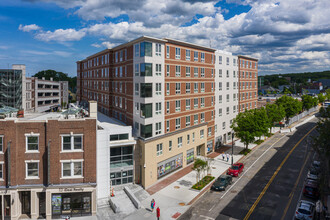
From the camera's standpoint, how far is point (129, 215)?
85.2 feet

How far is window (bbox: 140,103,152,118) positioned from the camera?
33.8m

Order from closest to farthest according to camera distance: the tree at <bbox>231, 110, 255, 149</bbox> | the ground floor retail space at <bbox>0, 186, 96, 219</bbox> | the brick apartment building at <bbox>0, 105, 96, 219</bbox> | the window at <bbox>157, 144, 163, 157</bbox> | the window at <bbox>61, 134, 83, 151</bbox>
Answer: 1. the brick apartment building at <bbox>0, 105, 96, 219</bbox>
2. the ground floor retail space at <bbox>0, 186, 96, 219</bbox>
3. the window at <bbox>61, 134, 83, 151</bbox>
4. the window at <bbox>157, 144, 163, 157</bbox>
5. the tree at <bbox>231, 110, 255, 149</bbox>

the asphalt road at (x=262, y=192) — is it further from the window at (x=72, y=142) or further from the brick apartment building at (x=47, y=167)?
the window at (x=72, y=142)

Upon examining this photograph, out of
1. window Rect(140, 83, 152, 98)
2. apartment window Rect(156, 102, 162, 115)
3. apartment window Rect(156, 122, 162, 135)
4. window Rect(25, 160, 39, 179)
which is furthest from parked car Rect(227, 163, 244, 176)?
window Rect(25, 160, 39, 179)

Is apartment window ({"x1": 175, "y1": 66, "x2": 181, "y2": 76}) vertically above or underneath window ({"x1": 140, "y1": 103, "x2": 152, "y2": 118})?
above

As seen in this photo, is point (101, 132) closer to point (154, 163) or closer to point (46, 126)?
point (46, 126)

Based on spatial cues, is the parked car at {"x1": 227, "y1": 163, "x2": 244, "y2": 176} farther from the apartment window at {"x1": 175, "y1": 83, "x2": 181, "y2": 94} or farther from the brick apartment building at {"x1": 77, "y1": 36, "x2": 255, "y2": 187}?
the apartment window at {"x1": 175, "y1": 83, "x2": 181, "y2": 94}

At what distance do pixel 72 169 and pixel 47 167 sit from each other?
2581 mm

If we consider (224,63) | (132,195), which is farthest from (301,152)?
(132,195)

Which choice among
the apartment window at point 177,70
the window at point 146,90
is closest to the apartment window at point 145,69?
the window at point 146,90

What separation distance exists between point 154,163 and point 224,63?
30.3 metres

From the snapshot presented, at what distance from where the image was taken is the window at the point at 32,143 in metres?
25.4

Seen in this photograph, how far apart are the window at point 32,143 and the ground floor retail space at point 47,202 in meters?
4.28

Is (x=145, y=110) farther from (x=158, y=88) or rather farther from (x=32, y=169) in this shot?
(x=32, y=169)
